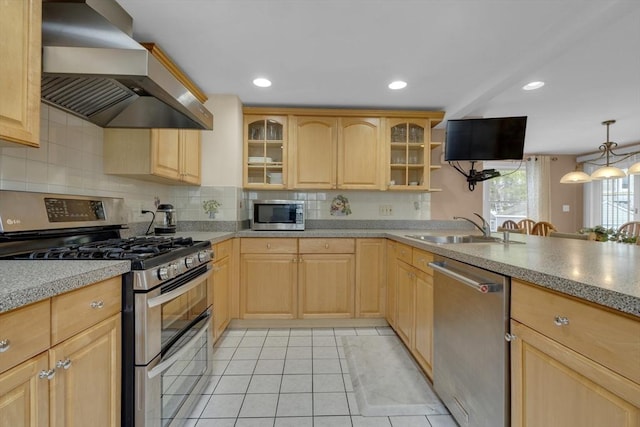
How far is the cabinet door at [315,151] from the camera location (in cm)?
297

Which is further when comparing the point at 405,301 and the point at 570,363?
the point at 405,301

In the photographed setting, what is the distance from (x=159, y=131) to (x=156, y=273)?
4.07ft

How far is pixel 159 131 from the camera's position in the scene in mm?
2000

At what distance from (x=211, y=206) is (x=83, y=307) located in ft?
6.30

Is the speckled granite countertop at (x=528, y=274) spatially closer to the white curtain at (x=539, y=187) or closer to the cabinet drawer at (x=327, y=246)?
the cabinet drawer at (x=327, y=246)

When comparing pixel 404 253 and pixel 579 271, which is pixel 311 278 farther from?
pixel 579 271

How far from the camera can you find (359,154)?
3023mm

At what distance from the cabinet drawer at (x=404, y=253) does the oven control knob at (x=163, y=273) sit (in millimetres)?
1550

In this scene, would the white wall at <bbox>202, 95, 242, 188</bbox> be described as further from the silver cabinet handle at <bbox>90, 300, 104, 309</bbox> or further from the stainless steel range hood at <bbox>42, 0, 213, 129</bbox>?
the silver cabinet handle at <bbox>90, 300, 104, 309</bbox>

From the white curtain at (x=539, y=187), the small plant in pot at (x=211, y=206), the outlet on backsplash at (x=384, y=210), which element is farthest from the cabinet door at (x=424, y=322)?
the white curtain at (x=539, y=187)

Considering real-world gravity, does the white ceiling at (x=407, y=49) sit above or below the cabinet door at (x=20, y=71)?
above

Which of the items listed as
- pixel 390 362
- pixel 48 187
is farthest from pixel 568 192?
pixel 48 187

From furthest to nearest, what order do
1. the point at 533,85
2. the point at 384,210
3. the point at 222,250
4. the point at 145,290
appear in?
the point at 384,210 < the point at 533,85 < the point at 222,250 < the point at 145,290

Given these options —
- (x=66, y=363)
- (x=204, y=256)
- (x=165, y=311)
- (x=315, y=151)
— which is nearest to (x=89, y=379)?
(x=66, y=363)
